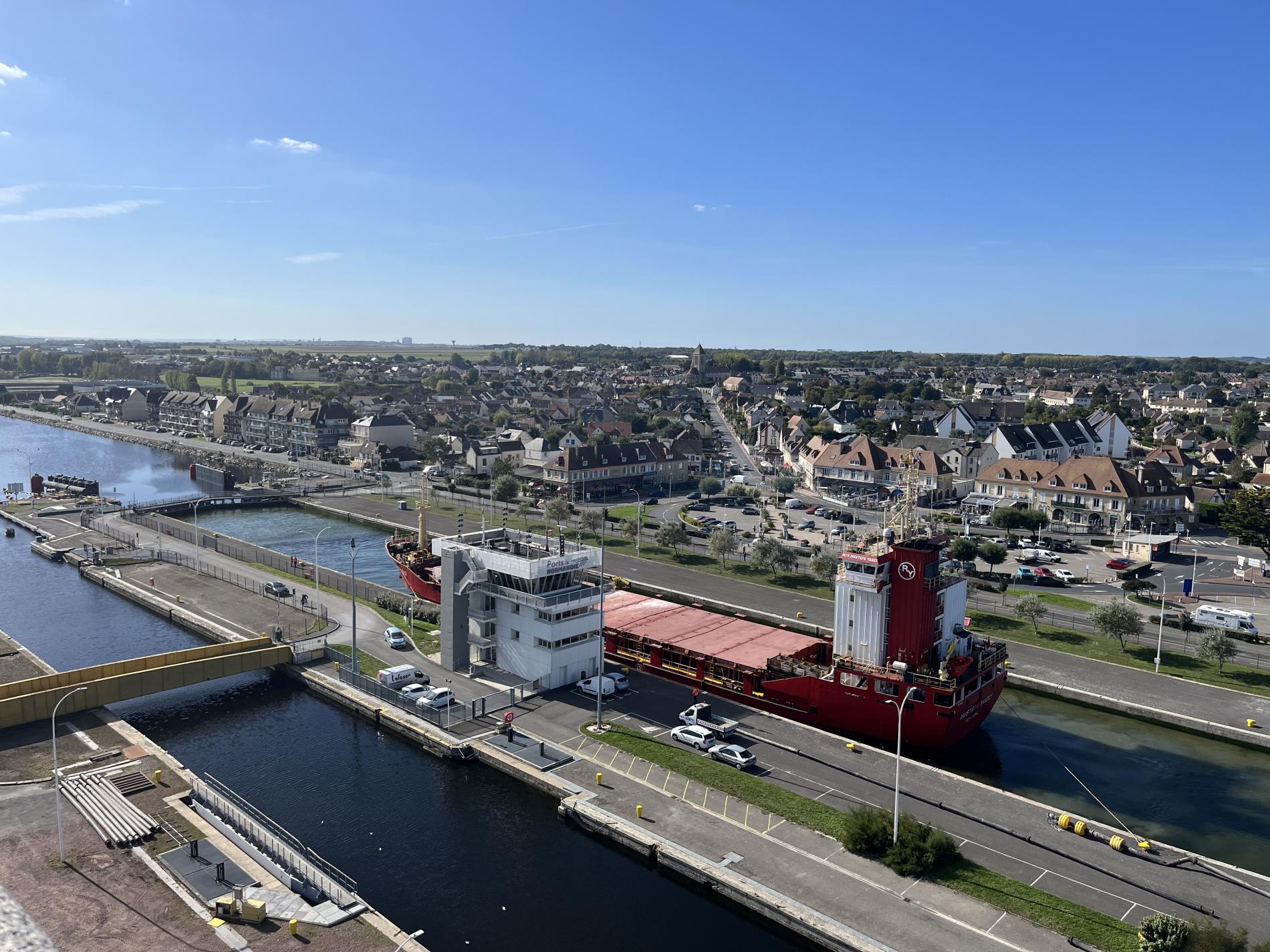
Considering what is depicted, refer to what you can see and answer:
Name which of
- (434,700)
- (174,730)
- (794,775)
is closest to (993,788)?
(794,775)

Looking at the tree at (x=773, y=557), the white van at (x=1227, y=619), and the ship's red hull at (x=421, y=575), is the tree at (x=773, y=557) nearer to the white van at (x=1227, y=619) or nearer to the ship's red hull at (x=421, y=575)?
the ship's red hull at (x=421, y=575)


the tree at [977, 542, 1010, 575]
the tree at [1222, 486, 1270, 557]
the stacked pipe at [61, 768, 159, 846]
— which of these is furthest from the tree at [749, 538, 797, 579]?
the stacked pipe at [61, 768, 159, 846]

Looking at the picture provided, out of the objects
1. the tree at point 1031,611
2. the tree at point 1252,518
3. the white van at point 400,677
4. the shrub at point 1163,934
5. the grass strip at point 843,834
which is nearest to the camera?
the shrub at point 1163,934

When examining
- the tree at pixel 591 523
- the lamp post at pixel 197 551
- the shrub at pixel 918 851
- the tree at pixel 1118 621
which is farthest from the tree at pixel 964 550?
the lamp post at pixel 197 551

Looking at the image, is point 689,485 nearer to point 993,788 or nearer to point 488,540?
point 488,540

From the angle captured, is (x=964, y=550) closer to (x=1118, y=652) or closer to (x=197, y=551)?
(x=1118, y=652)

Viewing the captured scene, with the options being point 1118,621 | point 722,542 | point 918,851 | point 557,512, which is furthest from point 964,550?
point 918,851

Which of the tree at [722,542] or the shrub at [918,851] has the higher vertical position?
the tree at [722,542]

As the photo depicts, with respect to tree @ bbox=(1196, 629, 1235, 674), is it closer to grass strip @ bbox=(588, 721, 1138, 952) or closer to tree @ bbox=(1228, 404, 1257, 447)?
grass strip @ bbox=(588, 721, 1138, 952)
